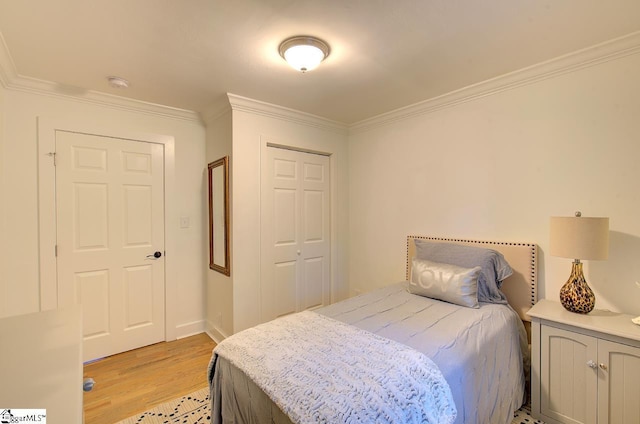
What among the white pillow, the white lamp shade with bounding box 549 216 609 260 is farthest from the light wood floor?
the white lamp shade with bounding box 549 216 609 260

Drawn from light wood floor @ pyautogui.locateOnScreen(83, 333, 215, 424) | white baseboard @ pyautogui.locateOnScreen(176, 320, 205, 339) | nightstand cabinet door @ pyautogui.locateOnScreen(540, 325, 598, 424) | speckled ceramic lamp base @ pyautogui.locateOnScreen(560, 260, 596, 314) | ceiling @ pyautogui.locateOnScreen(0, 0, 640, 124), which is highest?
ceiling @ pyautogui.locateOnScreen(0, 0, 640, 124)

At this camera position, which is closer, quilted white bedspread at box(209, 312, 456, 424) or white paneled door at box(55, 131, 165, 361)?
quilted white bedspread at box(209, 312, 456, 424)

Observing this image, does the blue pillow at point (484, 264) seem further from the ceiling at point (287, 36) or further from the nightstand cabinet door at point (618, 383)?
the ceiling at point (287, 36)

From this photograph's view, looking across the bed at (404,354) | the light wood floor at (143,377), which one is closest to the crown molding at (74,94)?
the light wood floor at (143,377)

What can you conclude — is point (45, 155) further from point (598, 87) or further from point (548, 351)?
point (598, 87)

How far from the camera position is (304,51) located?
1834mm

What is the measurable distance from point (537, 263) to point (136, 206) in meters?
3.52

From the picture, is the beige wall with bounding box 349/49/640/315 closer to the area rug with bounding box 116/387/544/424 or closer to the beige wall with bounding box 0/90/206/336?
the area rug with bounding box 116/387/544/424

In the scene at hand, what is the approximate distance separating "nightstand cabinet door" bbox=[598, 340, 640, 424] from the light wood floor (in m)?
2.62

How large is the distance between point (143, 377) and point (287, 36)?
279 centimetres

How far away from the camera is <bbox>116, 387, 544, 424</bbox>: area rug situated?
1893mm

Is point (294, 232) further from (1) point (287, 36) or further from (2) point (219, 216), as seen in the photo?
(1) point (287, 36)

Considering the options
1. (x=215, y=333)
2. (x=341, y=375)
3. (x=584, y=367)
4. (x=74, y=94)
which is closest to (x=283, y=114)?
(x=74, y=94)

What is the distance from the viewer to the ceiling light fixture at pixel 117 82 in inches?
91.5
